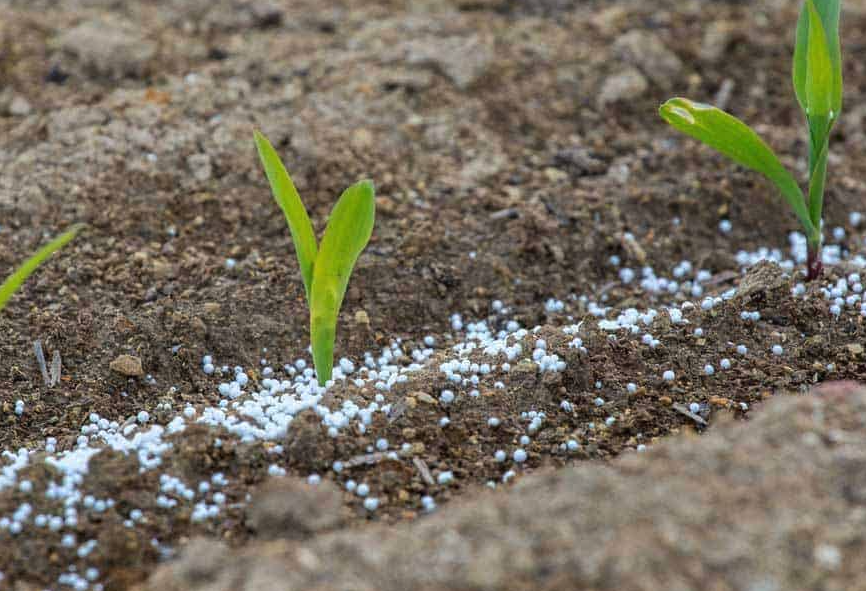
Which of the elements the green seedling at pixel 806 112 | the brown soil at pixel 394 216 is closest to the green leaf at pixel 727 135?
the green seedling at pixel 806 112

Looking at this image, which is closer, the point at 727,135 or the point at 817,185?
the point at 727,135

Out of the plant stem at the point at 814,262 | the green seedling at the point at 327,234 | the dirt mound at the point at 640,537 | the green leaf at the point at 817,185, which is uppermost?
the green seedling at the point at 327,234

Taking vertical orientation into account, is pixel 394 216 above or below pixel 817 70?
below

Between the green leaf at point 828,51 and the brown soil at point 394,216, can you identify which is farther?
the green leaf at point 828,51

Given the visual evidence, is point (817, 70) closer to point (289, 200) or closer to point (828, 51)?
point (828, 51)

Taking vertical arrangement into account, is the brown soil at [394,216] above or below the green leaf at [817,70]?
below

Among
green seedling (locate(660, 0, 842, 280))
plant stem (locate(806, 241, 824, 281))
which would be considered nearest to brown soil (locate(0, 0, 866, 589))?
plant stem (locate(806, 241, 824, 281))

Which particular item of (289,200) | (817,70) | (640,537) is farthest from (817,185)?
(640,537)

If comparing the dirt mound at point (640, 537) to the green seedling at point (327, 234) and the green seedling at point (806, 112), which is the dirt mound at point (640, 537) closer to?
the green seedling at point (327, 234)
